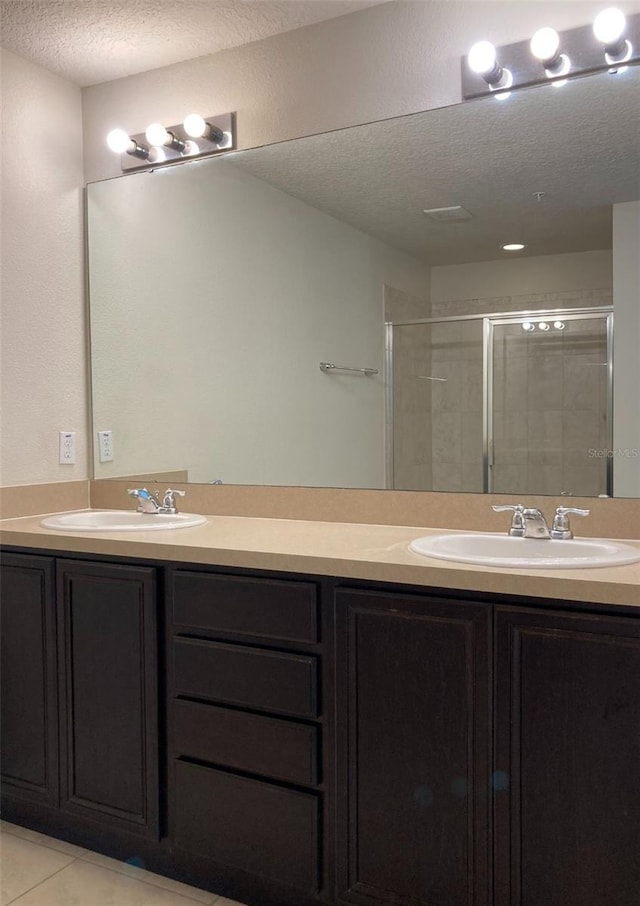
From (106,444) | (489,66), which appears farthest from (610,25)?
(106,444)

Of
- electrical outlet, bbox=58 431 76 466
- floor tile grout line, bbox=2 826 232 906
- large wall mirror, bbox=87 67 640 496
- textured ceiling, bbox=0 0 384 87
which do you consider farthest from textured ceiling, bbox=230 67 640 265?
floor tile grout line, bbox=2 826 232 906

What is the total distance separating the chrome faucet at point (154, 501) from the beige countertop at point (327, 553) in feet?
0.53

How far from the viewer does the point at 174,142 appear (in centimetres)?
252

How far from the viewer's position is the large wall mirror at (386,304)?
196 centimetres

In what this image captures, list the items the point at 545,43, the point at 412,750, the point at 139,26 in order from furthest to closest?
the point at 139,26 → the point at 545,43 → the point at 412,750

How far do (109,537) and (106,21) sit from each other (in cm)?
155

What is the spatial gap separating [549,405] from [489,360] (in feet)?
0.67

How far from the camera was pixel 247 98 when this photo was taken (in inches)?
94.3

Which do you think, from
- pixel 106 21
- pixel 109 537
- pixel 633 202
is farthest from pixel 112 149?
pixel 633 202

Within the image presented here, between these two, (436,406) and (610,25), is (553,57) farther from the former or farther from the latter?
(436,406)

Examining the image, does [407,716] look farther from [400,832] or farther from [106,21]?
[106,21]

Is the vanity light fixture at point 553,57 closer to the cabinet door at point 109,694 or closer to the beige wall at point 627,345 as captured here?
the beige wall at point 627,345

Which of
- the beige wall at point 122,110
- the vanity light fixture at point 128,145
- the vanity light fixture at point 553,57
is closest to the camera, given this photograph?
the vanity light fixture at point 553,57

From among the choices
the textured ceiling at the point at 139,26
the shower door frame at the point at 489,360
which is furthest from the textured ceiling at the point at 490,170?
the textured ceiling at the point at 139,26
